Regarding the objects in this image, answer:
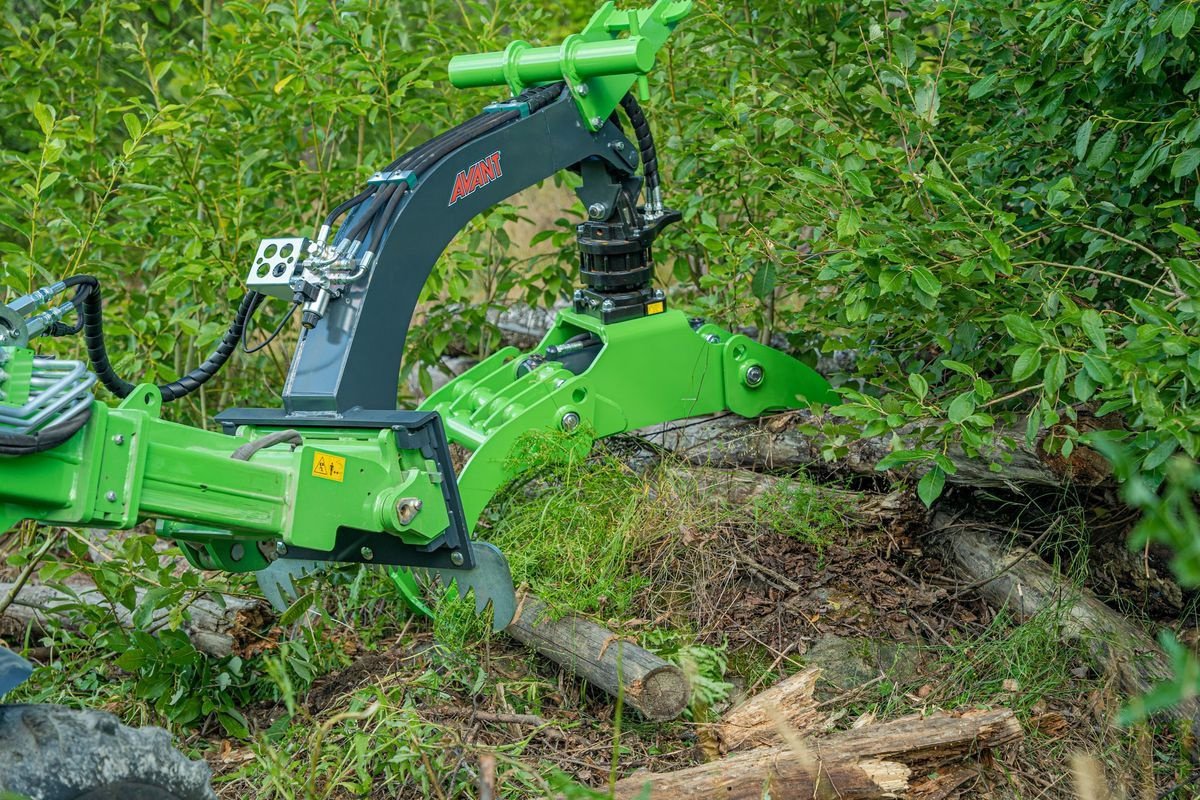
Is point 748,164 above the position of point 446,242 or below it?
below

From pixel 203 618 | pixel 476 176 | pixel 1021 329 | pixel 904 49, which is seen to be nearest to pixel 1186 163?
pixel 1021 329

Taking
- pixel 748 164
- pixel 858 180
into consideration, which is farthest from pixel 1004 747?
pixel 748 164

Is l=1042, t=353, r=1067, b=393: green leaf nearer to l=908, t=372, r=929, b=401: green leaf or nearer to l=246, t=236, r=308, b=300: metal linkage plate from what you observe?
l=908, t=372, r=929, b=401: green leaf

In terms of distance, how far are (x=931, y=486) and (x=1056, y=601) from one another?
0.51m

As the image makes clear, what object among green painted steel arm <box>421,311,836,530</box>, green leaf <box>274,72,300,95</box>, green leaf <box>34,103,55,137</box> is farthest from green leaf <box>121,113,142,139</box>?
green painted steel arm <box>421,311,836,530</box>

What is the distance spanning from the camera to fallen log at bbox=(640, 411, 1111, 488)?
351cm

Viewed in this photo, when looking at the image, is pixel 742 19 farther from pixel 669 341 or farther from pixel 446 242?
pixel 446 242

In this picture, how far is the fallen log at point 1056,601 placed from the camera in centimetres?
320

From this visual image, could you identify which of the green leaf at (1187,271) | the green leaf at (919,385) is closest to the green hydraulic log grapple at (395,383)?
the green leaf at (919,385)

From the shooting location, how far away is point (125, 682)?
11.4 feet

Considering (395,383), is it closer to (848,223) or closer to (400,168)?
(400,168)

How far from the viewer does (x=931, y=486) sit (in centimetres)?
332

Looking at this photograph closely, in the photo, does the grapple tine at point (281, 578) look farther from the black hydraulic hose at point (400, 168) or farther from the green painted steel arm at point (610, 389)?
the black hydraulic hose at point (400, 168)

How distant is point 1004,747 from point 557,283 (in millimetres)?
2675
